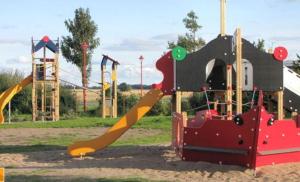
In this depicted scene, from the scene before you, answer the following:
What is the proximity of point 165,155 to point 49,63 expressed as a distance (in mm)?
21671

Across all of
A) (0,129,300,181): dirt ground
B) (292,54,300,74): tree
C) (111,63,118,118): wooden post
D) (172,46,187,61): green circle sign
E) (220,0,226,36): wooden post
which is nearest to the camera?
(0,129,300,181): dirt ground

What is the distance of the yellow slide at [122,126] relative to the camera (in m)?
14.0

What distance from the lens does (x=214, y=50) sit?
12891mm

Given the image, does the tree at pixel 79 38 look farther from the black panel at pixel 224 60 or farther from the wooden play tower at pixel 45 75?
the black panel at pixel 224 60

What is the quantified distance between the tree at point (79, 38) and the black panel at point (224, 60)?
33623 mm

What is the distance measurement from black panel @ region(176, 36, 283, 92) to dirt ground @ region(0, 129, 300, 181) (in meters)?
1.90

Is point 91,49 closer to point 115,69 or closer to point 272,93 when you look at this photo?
point 115,69

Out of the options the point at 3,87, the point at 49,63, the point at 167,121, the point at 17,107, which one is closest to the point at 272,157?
the point at 167,121

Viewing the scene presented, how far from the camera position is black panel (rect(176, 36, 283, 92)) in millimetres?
12883

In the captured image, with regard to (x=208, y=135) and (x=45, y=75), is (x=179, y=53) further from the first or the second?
(x=45, y=75)

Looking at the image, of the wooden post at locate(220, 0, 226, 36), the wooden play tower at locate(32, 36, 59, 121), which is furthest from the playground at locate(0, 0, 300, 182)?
the wooden play tower at locate(32, 36, 59, 121)

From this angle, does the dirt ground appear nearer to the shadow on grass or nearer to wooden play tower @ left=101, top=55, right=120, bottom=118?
the shadow on grass

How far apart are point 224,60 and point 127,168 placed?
10.9 feet

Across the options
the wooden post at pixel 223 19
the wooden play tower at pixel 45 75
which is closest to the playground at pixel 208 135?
the wooden post at pixel 223 19
